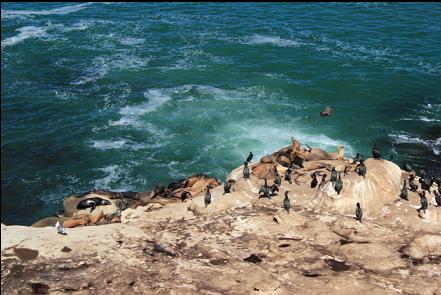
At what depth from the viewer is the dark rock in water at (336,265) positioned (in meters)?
34.1

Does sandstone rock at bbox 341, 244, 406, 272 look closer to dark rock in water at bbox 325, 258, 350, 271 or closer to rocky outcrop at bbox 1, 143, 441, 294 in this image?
rocky outcrop at bbox 1, 143, 441, 294

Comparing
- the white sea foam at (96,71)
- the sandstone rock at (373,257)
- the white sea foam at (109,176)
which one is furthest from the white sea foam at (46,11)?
the sandstone rock at (373,257)

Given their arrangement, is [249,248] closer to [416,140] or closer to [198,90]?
[416,140]

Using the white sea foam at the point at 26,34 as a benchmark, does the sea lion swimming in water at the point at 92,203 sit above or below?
below

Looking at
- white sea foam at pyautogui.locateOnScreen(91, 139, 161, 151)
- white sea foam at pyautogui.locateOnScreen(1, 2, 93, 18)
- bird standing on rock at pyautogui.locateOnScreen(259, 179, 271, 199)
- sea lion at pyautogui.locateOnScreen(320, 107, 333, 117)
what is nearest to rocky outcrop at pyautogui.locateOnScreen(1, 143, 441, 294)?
bird standing on rock at pyautogui.locateOnScreen(259, 179, 271, 199)

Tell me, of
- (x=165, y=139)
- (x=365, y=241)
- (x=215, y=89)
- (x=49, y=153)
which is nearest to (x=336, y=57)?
(x=215, y=89)

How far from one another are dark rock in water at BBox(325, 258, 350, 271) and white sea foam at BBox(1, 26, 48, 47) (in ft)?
215

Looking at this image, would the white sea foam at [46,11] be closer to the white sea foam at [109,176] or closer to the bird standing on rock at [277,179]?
the white sea foam at [109,176]

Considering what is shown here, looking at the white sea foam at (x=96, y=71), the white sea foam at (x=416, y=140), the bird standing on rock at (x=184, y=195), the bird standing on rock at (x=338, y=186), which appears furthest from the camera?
the white sea foam at (x=96, y=71)

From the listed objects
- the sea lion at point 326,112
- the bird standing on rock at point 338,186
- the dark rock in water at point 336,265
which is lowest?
the sea lion at point 326,112

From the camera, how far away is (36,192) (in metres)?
53.9

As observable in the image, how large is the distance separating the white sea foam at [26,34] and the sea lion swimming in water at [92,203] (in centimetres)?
4744

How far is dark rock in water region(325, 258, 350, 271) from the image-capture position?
3409 centimetres

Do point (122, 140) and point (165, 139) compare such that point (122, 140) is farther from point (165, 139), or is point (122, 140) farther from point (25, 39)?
point (25, 39)
